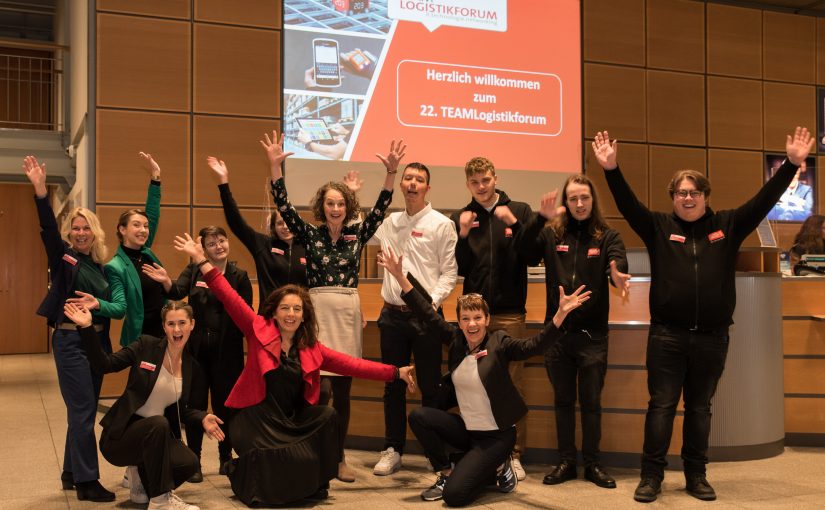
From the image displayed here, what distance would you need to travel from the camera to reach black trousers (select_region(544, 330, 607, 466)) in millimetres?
3650

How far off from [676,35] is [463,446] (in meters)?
6.43

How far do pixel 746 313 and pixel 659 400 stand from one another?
44.6 inches

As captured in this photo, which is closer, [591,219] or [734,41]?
[591,219]

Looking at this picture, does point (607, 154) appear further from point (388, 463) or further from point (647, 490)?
point (388, 463)

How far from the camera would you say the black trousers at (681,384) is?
3398 millimetres

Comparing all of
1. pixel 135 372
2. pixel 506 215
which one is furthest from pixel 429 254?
pixel 135 372

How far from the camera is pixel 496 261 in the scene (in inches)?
152

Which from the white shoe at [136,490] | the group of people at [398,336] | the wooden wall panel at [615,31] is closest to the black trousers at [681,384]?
the group of people at [398,336]

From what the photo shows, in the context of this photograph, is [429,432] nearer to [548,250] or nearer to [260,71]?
[548,250]

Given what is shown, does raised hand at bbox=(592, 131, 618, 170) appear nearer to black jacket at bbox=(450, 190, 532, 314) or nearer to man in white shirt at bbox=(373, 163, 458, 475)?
black jacket at bbox=(450, 190, 532, 314)

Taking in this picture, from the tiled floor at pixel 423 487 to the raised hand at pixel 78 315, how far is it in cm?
84

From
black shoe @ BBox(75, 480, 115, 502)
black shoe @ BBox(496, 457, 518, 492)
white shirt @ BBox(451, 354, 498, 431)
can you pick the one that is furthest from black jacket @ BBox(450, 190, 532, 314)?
black shoe @ BBox(75, 480, 115, 502)

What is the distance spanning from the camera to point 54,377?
8.20 metres

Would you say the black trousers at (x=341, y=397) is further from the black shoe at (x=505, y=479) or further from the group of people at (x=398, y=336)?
the black shoe at (x=505, y=479)
